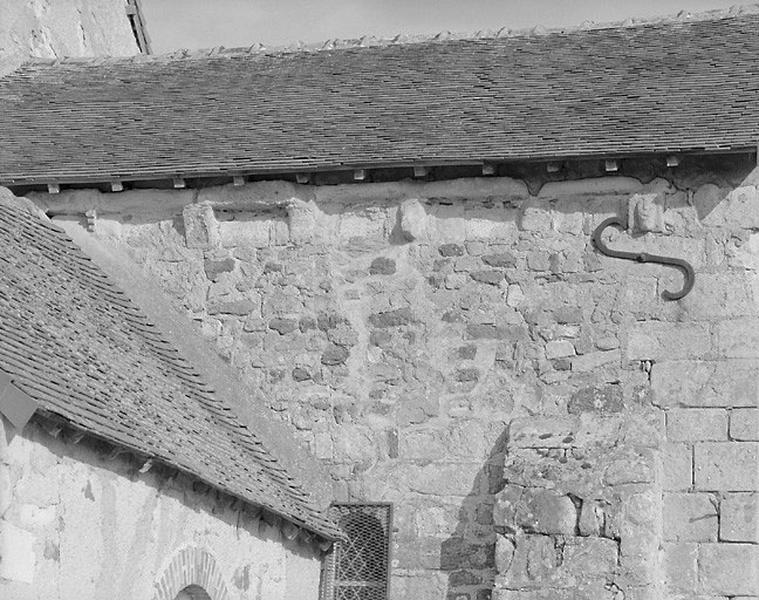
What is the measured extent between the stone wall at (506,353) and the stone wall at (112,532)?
1288 millimetres

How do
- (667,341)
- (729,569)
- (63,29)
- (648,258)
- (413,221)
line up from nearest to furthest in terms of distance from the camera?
(729,569)
(667,341)
(648,258)
(413,221)
(63,29)

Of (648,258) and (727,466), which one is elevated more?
(648,258)

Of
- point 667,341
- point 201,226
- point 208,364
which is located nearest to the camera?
point 667,341

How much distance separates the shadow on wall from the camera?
33.4 feet

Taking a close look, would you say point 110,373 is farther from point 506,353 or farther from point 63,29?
point 63,29

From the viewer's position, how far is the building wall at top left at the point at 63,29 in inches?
533

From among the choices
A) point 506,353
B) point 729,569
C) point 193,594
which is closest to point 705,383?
point 729,569

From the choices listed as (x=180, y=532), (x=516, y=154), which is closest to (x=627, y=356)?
→ (x=516, y=154)

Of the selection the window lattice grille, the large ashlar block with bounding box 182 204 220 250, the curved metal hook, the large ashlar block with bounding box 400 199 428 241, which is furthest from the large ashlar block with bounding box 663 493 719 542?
the large ashlar block with bounding box 182 204 220 250

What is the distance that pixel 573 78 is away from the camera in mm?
11625

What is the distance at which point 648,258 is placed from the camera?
1032cm

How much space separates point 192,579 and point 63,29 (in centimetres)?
699

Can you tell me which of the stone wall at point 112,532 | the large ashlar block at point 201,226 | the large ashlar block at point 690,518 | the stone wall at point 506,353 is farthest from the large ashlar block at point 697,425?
the large ashlar block at point 201,226

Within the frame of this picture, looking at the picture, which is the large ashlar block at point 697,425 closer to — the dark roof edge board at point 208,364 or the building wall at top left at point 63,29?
the dark roof edge board at point 208,364
